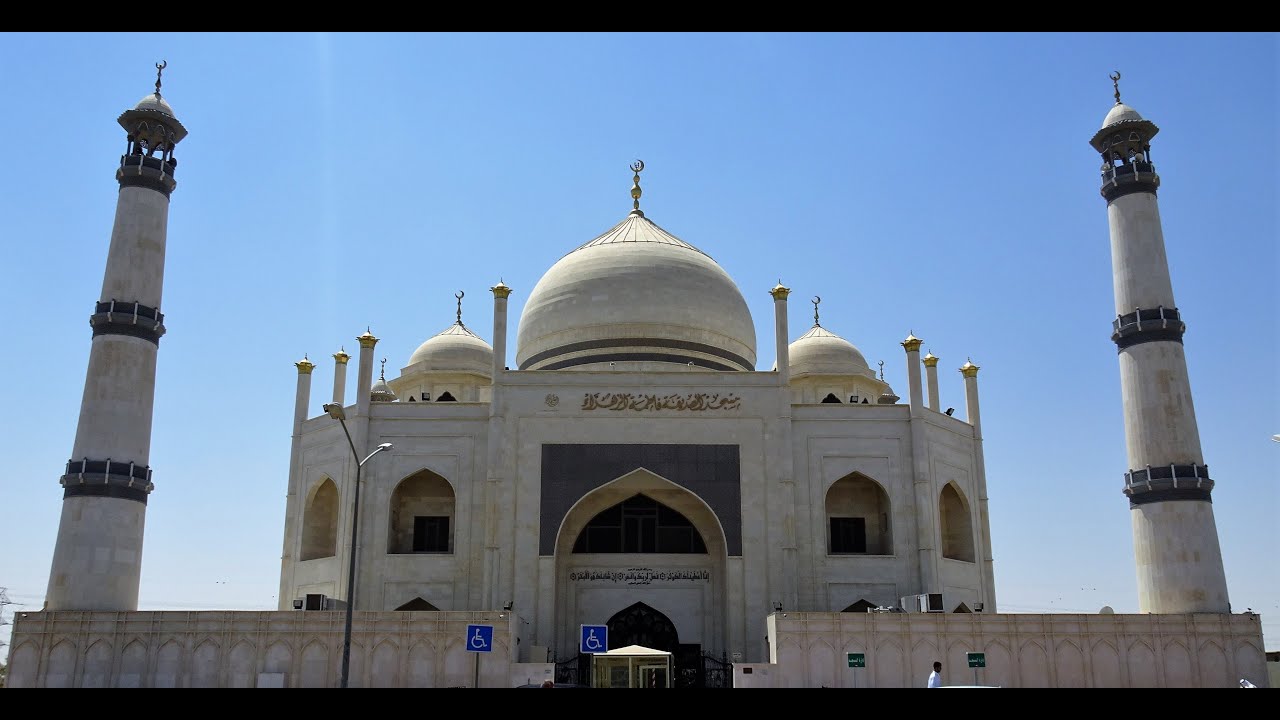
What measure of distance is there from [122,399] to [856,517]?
2004cm

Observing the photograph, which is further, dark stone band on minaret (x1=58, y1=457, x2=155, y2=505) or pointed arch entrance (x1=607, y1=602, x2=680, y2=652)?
pointed arch entrance (x1=607, y1=602, x2=680, y2=652)

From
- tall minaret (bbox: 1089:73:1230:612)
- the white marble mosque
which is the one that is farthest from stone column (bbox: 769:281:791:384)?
tall minaret (bbox: 1089:73:1230:612)

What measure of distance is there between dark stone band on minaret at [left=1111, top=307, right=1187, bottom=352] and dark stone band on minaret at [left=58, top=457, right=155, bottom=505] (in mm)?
25633

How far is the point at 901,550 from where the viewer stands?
30.4 m

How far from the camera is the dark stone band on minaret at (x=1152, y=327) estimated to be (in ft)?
95.5

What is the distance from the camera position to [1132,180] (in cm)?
3038

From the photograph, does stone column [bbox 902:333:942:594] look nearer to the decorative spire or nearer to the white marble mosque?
the white marble mosque

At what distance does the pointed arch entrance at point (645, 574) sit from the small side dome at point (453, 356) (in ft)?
33.0

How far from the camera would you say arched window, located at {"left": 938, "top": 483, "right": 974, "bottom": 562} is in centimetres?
3291

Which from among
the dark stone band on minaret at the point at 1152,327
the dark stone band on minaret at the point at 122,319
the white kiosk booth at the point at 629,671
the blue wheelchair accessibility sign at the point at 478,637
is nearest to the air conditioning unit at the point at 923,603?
the white kiosk booth at the point at 629,671

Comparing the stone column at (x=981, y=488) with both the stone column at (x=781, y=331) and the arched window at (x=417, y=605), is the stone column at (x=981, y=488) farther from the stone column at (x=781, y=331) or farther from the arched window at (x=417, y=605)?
the arched window at (x=417, y=605)
